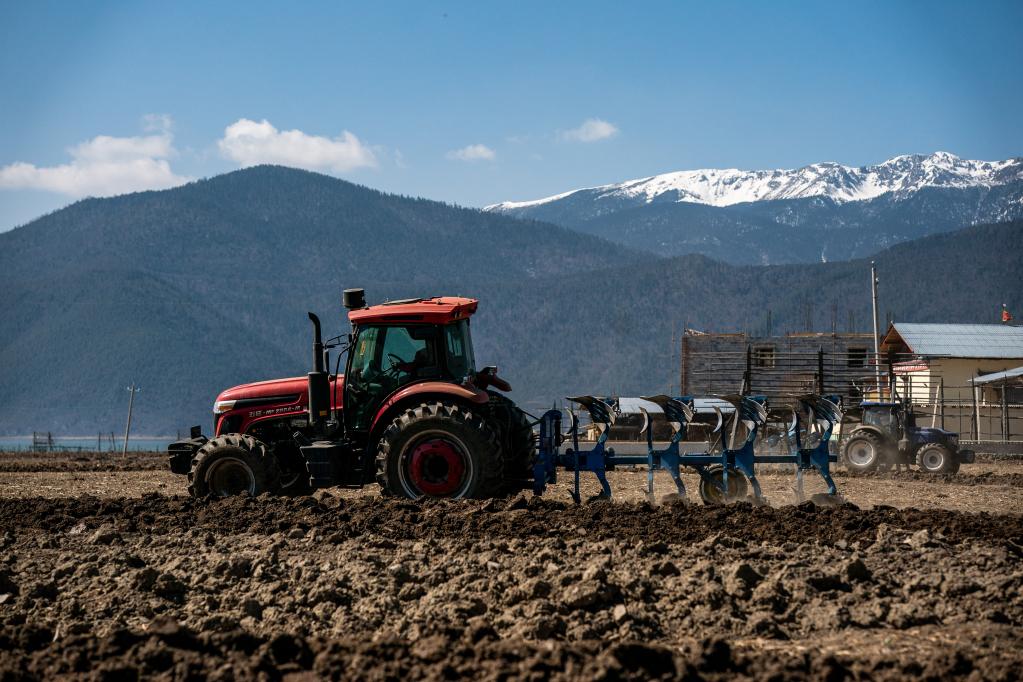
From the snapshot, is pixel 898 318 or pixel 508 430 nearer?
pixel 508 430

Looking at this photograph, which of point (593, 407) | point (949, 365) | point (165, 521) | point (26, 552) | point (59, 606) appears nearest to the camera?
point (59, 606)

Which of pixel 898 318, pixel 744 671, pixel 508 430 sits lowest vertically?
pixel 744 671

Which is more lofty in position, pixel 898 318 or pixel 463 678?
pixel 898 318

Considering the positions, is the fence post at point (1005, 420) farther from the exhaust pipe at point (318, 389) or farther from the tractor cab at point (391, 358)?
the exhaust pipe at point (318, 389)

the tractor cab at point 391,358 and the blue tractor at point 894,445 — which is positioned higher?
the tractor cab at point 391,358

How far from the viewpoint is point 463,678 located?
22.0ft

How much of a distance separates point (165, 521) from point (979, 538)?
7.79m

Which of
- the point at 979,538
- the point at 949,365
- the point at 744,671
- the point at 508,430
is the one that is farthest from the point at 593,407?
the point at 949,365

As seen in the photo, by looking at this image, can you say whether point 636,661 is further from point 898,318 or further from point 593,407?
point 898,318

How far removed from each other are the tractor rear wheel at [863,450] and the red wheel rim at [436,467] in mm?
14044

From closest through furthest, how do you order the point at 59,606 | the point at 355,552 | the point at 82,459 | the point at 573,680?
the point at 573,680, the point at 59,606, the point at 355,552, the point at 82,459

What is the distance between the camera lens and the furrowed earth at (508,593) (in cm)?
700

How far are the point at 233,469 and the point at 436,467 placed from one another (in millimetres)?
2496

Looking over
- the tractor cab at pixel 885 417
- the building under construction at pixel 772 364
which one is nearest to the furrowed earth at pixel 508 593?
the tractor cab at pixel 885 417
